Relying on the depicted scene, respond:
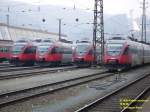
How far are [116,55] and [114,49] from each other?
22.4 inches

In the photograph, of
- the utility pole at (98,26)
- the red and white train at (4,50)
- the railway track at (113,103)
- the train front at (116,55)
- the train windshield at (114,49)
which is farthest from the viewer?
the red and white train at (4,50)

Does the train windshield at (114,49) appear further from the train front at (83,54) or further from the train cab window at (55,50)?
the train cab window at (55,50)

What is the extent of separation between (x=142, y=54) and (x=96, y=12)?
7.26 metres

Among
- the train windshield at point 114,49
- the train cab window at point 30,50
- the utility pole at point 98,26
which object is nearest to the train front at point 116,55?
the train windshield at point 114,49

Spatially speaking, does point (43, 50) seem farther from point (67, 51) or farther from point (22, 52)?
point (67, 51)

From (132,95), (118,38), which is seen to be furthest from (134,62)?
(132,95)

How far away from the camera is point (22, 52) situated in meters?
45.6

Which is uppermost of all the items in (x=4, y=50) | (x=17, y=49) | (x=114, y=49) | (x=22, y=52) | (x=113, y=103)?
(x=114, y=49)

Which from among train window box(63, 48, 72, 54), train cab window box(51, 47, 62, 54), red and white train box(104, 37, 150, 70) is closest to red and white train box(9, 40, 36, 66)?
train cab window box(51, 47, 62, 54)

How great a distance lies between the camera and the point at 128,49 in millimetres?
36781

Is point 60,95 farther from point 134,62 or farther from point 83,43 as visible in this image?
point 83,43

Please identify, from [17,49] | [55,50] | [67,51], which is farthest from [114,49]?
[17,49]

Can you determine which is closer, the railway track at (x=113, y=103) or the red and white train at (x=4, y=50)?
the railway track at (x=113, y=103)

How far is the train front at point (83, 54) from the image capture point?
4425 centimetres
